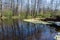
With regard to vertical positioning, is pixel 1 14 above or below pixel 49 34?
above

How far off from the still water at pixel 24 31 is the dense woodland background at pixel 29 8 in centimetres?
22

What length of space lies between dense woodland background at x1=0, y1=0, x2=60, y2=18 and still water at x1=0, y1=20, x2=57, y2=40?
0.22 m

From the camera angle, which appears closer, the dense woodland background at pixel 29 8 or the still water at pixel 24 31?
the still water at pixel 24 31

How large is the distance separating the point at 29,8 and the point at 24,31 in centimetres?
67

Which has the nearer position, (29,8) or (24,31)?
(24,31)

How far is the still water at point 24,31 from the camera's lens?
344 cm

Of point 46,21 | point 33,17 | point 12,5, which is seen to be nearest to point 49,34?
point 46,21

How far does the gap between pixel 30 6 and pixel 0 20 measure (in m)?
0.89

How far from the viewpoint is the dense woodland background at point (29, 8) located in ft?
12.9

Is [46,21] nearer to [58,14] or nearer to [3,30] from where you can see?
[58,14]

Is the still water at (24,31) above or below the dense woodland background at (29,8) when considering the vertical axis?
below

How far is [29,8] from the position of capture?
398 cm

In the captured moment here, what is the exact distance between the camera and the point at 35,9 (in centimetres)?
400

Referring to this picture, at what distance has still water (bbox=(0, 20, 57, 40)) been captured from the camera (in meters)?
3.44
